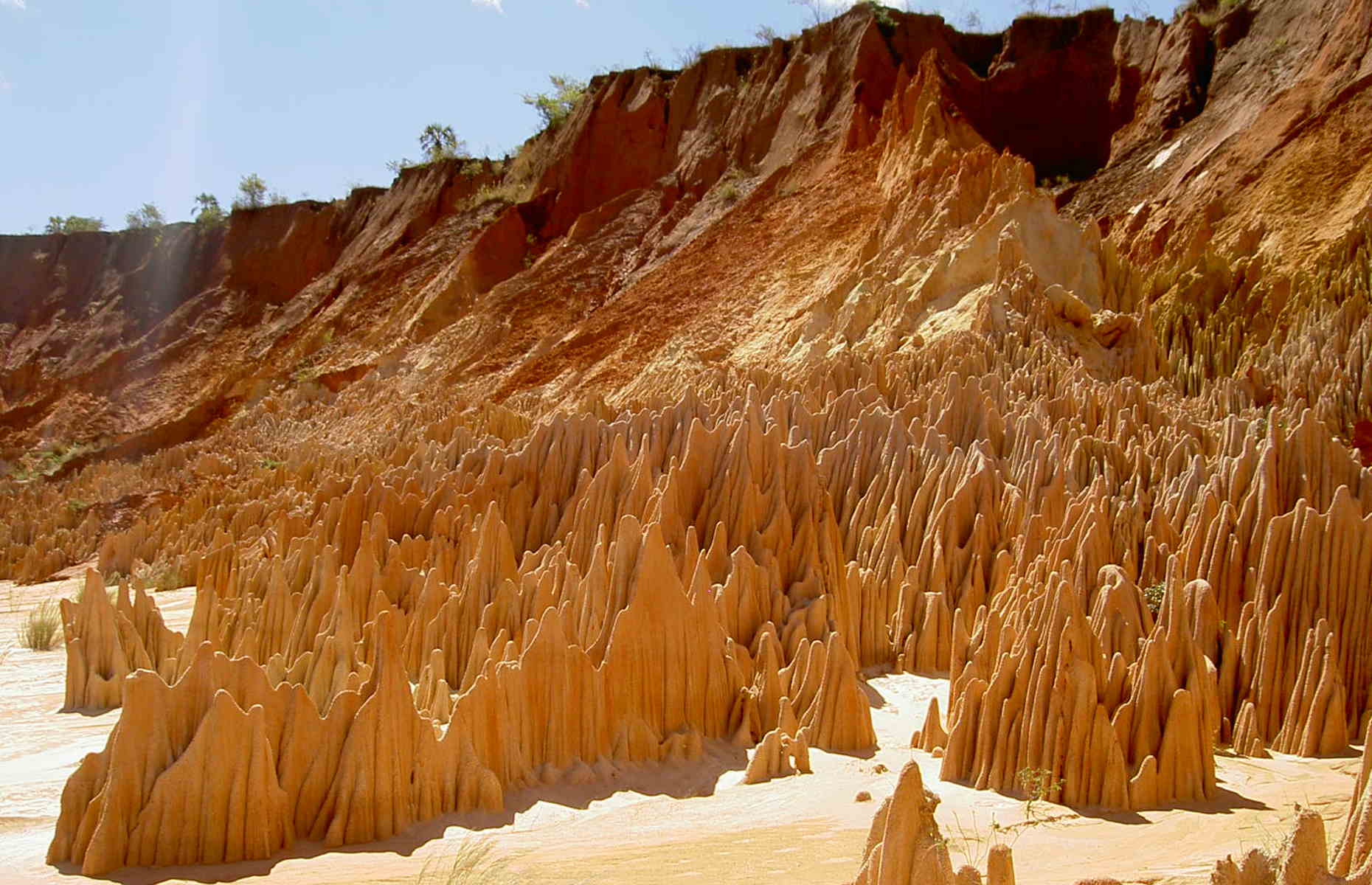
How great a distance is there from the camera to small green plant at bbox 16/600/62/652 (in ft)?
47.0

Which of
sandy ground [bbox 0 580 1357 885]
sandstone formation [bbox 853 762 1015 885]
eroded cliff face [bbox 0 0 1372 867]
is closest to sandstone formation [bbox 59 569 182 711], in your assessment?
eroded cliff face [bbox 0 0 1372 867]

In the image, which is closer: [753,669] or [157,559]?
[753,669]

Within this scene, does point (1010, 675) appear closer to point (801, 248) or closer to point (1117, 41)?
point (801, 248)

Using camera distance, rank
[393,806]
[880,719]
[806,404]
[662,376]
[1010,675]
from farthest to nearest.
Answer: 1. [662,376]
2. [806,404]
3. [880,719]
4. [1010,675]
5. [393,806]

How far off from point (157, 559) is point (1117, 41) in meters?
22.7

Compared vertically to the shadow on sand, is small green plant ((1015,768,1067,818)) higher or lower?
higher

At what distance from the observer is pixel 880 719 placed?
10.2 meters

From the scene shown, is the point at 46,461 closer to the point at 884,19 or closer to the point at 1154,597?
the point at 884,19

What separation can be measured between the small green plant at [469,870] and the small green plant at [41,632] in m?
9.48

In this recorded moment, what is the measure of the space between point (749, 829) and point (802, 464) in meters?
6.32

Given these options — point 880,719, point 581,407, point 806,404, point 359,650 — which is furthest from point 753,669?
point 581,407

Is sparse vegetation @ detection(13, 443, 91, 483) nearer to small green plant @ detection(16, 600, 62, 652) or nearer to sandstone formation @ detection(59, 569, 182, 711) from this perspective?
small green plant @ detection(16, 600, 62, 652)

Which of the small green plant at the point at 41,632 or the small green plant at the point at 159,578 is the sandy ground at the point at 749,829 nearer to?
the small green plant at the point at 41,632

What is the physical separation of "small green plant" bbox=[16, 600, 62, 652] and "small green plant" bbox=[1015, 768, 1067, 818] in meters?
11.9
